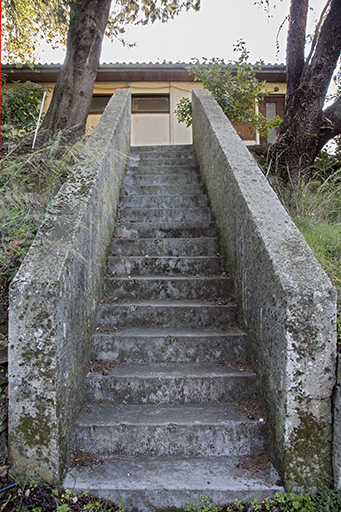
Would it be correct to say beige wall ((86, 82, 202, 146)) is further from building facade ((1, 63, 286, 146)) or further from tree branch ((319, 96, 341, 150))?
tree branch ((319, 96, 341, 150))

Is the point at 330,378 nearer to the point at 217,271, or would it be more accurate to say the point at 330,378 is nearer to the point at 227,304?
the point at 227,304

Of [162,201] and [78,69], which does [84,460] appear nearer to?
[162,201]

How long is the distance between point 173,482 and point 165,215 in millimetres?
2575

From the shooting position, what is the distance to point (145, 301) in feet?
8.96

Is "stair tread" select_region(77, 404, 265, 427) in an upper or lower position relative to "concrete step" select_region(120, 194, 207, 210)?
lower

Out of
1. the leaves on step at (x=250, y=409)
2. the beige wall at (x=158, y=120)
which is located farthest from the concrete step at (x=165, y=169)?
the beige wall at (x=158, y=120)

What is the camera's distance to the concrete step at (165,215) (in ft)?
12.0

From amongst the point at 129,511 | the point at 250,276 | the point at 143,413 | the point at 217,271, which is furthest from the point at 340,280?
the point at 129,511

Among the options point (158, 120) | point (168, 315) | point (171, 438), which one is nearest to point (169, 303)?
point (168, 315)

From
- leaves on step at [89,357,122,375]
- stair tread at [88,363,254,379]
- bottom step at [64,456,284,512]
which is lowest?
bottom step at [64,456,284,512]

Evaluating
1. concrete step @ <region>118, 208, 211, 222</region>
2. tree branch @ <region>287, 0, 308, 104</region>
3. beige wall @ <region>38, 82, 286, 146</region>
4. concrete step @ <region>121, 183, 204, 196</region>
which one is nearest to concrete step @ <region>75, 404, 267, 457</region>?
concrete step @ <region>118, 208, 211, 222</region>

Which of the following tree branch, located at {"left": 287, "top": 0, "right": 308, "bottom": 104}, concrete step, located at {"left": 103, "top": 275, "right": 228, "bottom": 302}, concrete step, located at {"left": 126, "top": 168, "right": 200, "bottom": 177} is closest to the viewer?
concrete step, located at {"left": 103, "top": 275, "right": 228, "bottom": 302}

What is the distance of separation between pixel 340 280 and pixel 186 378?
124 cm

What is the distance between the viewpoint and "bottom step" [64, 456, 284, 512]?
5.28 ft
